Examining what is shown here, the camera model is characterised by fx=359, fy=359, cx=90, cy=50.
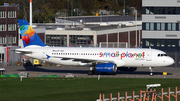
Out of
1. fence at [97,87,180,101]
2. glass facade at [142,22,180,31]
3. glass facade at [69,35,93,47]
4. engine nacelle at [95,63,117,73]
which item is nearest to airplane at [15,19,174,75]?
engine nacelle at [95,63,117,73]

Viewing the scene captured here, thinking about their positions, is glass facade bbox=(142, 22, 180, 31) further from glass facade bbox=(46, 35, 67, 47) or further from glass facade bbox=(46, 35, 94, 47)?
glass facade bbox=(46, 35, 67, 47)

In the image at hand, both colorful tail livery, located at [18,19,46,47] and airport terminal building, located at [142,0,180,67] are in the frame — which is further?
airport terminal building, located at [142,0,180,67]

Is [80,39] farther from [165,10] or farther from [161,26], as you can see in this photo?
[165,10]

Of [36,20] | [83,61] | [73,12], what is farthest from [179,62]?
[73,12]

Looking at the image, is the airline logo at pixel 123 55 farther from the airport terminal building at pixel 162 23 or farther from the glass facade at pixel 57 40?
the glass facade at pixel 57 40

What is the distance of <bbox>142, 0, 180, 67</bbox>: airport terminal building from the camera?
71188 mm

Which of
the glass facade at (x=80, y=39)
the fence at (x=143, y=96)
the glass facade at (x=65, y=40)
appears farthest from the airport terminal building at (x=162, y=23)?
the fence at (x=143, y=96)

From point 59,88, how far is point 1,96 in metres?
7.46

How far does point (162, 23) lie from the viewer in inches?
2817

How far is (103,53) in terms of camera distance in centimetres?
5341

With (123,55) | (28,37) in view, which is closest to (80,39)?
(28,37)

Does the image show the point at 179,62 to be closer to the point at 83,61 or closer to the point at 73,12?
the point at 83,61

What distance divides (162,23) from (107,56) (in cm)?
2276

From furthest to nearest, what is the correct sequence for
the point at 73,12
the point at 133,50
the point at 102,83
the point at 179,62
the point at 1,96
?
the point at 73,12
the point at 179,62
the point at 133,50
the point at 102,83
the point at 1,96
